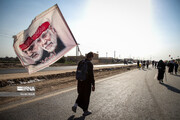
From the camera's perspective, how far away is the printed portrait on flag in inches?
88.0

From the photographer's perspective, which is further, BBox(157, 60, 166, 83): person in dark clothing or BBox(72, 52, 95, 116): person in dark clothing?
BBox(157, 60, 166, 83): person in dark clothing

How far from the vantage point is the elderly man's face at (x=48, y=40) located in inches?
91.0

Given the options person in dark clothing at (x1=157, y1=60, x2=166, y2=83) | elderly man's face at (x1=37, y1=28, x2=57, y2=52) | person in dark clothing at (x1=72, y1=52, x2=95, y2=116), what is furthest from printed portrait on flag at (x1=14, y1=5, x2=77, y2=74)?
person in dark clothing at (x1=157, y1=60, x2=166, y2=83)

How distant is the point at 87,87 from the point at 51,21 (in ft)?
6.39

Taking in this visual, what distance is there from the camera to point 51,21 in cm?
238

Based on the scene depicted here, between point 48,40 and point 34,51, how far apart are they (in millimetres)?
363

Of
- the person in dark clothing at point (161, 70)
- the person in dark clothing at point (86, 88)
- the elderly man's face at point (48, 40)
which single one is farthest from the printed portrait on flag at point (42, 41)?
the person in dark clothing at point (161, 70)

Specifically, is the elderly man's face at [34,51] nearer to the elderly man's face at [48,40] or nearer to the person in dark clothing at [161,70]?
the elderly man's face at [48,40]

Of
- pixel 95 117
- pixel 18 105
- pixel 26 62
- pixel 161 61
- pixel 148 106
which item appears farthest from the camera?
pixel 161 61

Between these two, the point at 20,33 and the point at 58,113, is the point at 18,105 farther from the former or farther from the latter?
the point at 20,33

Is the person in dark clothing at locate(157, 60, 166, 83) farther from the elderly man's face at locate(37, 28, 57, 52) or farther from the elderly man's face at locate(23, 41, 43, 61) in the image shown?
the elderly man's face at locate(23, 41, 43, 61)

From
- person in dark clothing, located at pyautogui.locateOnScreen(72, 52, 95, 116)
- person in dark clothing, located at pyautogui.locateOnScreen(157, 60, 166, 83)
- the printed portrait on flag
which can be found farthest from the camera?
person in dark clothing, located at pyautogui.locateOnScreen(157, 60, 166, 83)

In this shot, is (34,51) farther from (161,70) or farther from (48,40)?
(161,70)

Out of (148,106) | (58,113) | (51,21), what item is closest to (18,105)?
(58,113)
